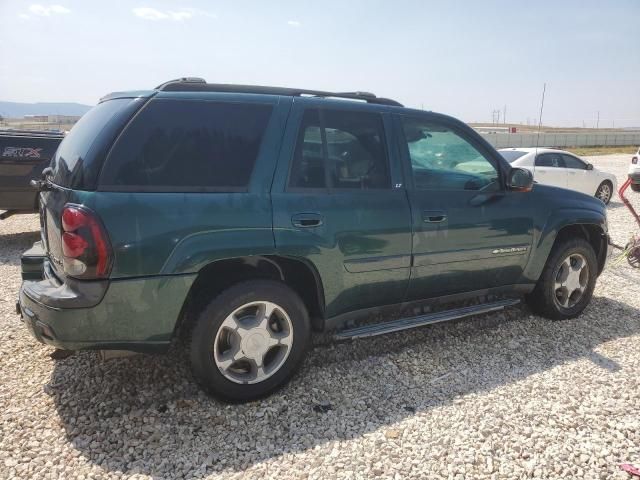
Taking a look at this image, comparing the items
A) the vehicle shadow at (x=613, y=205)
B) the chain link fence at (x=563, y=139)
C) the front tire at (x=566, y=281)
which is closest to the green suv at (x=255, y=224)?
the front tire at (x=566, y=281)

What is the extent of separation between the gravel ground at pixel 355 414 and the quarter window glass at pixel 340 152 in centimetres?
136

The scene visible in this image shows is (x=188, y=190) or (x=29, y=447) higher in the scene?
(x=188, y=190)

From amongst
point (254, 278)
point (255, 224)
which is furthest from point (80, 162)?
point (254, 278)

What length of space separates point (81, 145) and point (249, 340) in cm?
149

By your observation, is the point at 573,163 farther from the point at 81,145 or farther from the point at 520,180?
the point at 81,145

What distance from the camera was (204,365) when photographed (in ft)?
9.11

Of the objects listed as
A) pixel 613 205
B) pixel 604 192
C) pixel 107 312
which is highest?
pixel 107 312

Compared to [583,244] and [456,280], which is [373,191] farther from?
[583,244]

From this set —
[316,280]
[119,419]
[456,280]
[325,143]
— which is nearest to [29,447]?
[119,419]

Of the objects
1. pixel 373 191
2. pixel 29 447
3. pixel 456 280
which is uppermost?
pixel 373 191

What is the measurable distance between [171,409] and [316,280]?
3.88 ft

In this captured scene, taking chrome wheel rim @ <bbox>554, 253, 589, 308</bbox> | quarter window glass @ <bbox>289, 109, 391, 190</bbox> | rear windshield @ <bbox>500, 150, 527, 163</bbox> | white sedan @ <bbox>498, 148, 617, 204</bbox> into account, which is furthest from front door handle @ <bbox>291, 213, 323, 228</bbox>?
rear windshield @ <bbox>500, 150, 527, 163</bbox>

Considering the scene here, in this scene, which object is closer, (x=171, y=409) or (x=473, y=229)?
(x=171, y=409)

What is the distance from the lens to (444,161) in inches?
147
